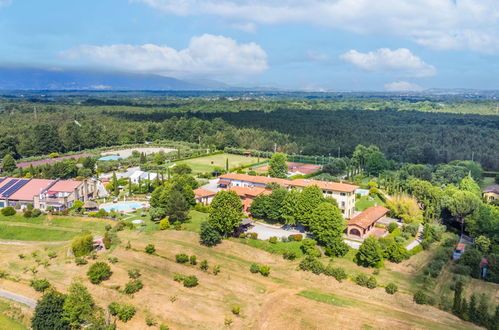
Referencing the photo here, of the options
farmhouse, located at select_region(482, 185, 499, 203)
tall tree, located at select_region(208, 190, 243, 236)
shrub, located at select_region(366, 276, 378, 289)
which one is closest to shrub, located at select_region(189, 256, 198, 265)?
tall tree, located at select_region(208, 190, 243, 236)

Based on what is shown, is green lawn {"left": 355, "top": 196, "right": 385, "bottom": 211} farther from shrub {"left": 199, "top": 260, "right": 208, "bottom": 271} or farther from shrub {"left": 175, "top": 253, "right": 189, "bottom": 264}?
shrub {"left": 175, "top": 253, "right": 189, "bottom": 264}

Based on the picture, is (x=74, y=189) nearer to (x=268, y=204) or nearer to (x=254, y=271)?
(x=268, y=204)

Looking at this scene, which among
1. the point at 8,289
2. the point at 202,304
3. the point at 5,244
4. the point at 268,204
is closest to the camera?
the point at 202,304

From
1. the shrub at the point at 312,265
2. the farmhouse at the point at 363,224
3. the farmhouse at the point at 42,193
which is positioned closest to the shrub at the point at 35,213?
the farmhouse at the point at 42,193

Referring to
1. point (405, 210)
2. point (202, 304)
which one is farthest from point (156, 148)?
point (202, 304)

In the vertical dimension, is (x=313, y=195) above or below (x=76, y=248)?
above

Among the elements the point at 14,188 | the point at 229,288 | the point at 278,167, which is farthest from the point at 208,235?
the point at 14,188
